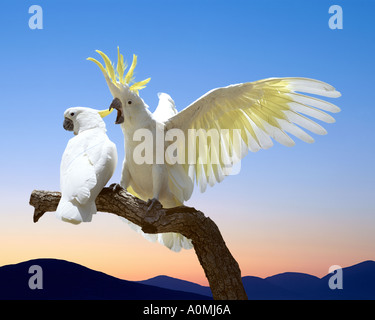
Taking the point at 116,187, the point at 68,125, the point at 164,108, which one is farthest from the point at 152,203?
the point at 164,108

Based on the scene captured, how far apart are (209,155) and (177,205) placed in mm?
542

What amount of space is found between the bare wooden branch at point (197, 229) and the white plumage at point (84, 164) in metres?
0.26

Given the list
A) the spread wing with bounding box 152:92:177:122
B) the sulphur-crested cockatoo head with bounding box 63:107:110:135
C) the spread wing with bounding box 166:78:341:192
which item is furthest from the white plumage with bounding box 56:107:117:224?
the spread wing with bounding box 152:92:177:122

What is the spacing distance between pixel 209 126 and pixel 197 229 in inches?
36.1

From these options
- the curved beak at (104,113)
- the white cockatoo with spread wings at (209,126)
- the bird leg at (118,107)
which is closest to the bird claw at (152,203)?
the white cockatoo with spread wings at (209,126)

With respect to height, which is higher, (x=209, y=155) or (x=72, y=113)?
(x=72, y=113)

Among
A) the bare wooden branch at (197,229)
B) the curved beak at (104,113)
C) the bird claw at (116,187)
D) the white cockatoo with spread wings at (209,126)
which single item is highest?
the curved beak at (104,113)

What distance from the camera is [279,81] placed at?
400 cm

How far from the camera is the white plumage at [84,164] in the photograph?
3.62 meters

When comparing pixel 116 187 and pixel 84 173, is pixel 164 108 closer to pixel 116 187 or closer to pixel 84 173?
pixel 116 187

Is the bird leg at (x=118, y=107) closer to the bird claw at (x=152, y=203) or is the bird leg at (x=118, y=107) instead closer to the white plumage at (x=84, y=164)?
the white plumage at (x=84, y=164)

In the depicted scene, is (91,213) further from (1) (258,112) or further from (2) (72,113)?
(1) (258,112)

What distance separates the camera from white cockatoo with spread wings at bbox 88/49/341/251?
401 centimetres

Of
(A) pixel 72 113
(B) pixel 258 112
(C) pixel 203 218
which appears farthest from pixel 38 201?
(B) pixel 258 112
